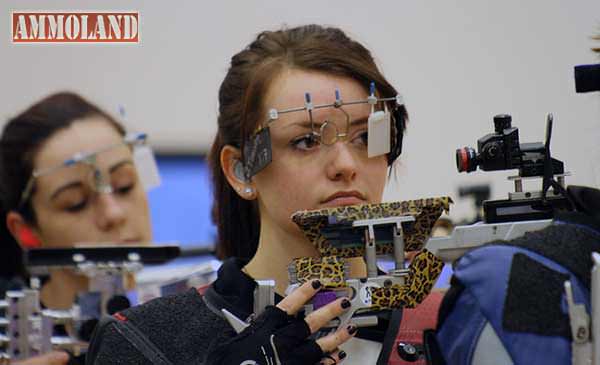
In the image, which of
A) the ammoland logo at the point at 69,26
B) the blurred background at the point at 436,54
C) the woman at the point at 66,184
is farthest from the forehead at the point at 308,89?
the woman at the point at 66,184

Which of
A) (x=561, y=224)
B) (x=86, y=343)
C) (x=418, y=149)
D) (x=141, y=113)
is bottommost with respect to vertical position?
(x=86, y=343)

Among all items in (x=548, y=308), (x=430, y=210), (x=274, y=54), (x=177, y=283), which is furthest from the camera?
(x=177, y=283)

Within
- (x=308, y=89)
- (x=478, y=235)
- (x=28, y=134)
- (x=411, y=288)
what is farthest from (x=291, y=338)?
(x=28, y=134)

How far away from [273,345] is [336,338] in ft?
0.33

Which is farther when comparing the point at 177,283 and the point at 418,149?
the point at 418,149

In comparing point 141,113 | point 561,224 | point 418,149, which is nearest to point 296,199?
point 561,224

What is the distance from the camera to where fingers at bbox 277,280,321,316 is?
161 centimetres

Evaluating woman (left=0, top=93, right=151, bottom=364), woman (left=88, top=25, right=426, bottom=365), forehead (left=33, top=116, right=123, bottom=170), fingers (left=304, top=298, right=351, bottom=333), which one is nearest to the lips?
woman (left=88, top=25, right=426, bottom=365)

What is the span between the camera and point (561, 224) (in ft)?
4.54

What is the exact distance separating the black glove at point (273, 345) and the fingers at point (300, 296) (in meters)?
0.02

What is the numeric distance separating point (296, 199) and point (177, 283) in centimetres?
81

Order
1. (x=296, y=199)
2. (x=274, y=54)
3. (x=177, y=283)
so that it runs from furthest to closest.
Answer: (x=177, y=283)
(x=274, y=54)
(x=296, y=199)

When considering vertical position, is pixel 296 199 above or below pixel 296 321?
above

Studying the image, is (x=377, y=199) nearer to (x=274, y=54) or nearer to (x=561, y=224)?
(x=274, y=54)
